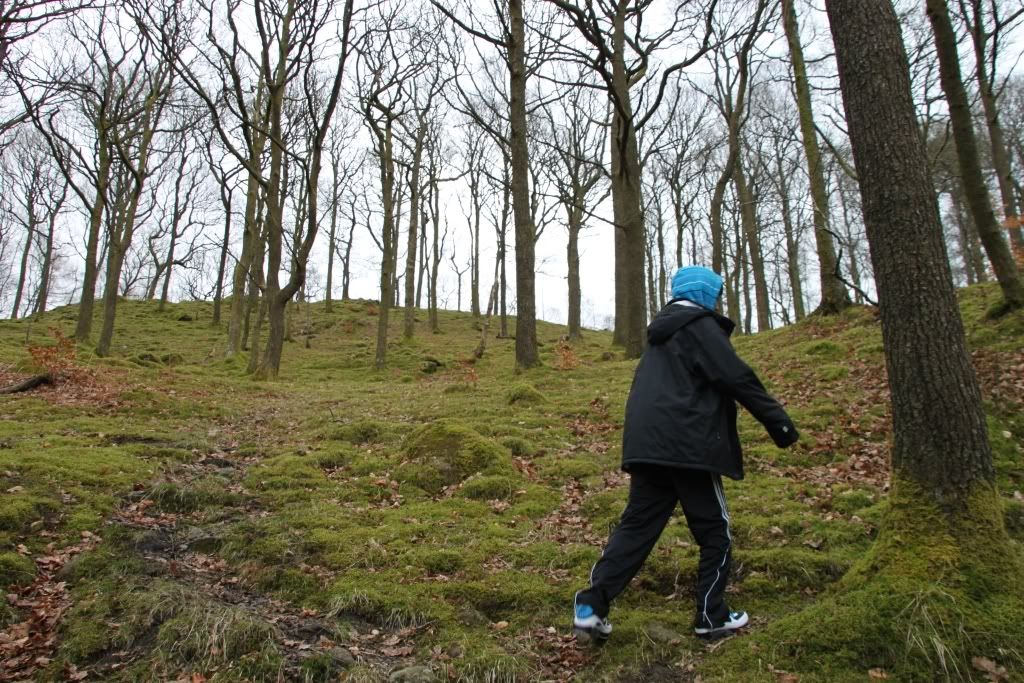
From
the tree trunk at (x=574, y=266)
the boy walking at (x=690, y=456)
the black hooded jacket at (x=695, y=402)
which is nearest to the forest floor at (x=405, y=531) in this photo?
the boy walking at (x=690, y=456)

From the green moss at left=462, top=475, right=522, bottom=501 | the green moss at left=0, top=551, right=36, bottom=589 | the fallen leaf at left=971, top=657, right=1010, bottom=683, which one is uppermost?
the green moss at left=462, top=475, right=522, bottom=501

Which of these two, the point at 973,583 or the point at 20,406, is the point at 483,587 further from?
the point at 20,406

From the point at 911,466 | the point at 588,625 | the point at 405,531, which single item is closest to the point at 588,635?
the point at 588,625

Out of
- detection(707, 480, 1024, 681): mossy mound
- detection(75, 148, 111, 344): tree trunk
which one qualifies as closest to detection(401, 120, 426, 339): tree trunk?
detection(75, 148, 111, 344): tree trunk

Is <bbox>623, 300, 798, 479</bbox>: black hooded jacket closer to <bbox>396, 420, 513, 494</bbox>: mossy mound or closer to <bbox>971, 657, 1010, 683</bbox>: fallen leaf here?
<bbox>971, 657, 1010, 683</bbox>: fallen leaf

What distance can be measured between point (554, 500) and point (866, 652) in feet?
10.6

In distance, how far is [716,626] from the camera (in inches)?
136

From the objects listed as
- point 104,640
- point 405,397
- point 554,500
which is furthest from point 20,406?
point 554,500

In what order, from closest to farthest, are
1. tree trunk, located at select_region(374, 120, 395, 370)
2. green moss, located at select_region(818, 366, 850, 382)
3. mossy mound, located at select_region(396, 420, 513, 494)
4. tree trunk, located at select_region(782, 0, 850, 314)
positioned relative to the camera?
mossy mound, located at select_region(396, 420, 513, 494), green moss, located at select_region(818, 366, 850, 382), tree trunk, located at select_region(782, 0, 850, 314), tree trunk, located at select_region(374, 120, 395, 370)

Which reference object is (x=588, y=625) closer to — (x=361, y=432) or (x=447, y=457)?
(x=447, y=457)

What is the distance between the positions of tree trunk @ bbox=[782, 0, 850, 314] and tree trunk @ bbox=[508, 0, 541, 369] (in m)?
5.51

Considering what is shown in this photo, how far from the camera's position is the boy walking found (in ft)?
11.3

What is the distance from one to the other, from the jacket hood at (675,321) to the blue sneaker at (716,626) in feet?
5.28

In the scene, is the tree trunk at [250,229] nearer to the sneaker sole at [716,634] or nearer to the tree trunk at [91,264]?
the tree trunk at [91,264]
